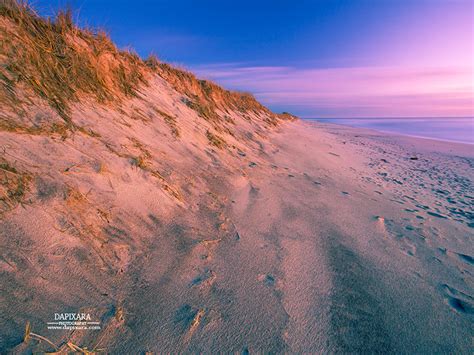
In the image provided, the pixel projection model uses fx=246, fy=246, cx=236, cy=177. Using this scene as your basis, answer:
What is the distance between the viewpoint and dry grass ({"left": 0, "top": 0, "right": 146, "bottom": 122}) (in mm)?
2621

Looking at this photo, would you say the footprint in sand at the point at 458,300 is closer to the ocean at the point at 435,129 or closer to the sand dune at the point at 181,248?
the sand dune at the point at 181,248

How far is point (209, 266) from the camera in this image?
6.66ft

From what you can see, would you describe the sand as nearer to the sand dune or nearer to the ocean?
the sand dune

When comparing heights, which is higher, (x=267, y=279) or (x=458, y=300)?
(x=267, y=279)

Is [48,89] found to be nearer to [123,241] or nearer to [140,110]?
[140,110]

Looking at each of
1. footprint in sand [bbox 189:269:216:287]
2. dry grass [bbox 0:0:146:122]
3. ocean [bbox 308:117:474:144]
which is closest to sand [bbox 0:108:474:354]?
footprint in sand [bbox 189:269:216:287]

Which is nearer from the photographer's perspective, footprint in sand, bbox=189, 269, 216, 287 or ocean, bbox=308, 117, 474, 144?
footprint in sand, bbox=189, 269, 216, 287

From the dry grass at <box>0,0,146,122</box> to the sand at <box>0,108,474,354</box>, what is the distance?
1.79 ft

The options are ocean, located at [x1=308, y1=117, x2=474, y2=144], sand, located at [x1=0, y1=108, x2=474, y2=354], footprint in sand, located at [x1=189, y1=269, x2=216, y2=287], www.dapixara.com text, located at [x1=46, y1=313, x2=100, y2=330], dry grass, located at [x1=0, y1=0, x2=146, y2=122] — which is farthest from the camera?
ocean, located at [x1=308, y1=117, x2=474, y2=144]

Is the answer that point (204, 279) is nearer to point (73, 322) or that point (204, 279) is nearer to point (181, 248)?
point (181, 248)

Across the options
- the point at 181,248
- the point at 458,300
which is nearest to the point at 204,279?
the point at 181,248

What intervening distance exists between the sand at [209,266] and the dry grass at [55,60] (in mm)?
544

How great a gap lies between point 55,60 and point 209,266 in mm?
3336

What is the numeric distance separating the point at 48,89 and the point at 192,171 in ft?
6.16
